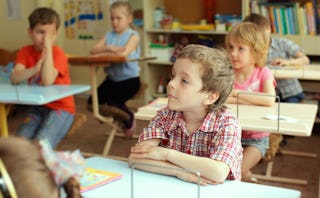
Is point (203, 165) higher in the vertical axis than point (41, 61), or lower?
lower

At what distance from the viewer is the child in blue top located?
13.3 feet

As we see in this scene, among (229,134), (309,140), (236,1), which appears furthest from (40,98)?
(236,1)

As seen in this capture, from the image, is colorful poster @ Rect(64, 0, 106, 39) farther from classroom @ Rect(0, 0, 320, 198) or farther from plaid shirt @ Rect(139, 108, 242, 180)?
plaid shirt @ Rect(139, 108, 242, 180)

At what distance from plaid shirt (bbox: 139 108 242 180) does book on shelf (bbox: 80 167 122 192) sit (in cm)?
23

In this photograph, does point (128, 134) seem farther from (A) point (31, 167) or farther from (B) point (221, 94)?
(A) point (31, 167)

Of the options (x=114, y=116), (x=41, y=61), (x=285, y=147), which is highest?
(x=41, y=61)

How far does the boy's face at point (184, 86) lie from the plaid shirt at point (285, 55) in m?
2.06

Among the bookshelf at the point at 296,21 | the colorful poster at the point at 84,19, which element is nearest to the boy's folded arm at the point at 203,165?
the bookshelf at the point at 296,21

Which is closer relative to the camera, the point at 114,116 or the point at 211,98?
the point at 211,98

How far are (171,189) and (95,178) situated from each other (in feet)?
0.81

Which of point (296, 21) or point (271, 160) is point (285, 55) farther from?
point (271, 160)

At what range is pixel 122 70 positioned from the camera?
4.09m

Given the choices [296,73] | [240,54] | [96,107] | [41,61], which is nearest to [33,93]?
[41,61]

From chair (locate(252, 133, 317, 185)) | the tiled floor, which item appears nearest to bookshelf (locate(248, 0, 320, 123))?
the tiled floor
